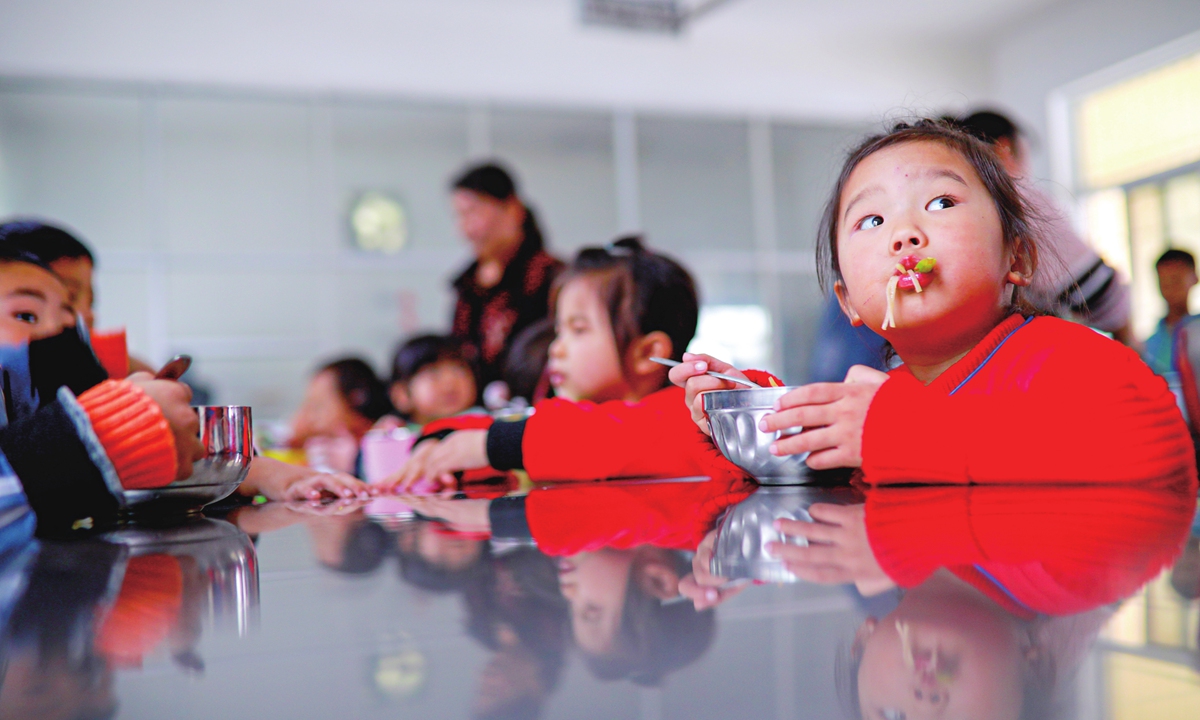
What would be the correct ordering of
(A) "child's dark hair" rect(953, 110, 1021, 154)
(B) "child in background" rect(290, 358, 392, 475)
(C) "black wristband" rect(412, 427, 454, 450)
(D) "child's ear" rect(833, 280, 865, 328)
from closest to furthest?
(D) "child's ear" rect(833, 280, 865, 328), (C) "black wristband" rect(412, 427, 454, 450), (A) "child's dark hair" rect(953, 110, 1021, 154), (B) "child in background" rect(290, 358, 392, 475)

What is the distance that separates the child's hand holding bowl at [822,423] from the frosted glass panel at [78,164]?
14.9 feet

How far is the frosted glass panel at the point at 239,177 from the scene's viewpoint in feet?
14.7

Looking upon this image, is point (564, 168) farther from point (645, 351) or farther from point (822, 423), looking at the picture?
point (822, 423)

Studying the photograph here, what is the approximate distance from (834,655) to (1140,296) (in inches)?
224

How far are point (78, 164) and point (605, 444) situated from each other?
14.5 feet

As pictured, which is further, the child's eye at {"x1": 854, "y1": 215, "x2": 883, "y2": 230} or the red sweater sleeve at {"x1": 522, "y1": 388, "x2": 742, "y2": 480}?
the red sweater sleeve at {"x1": 522, "y1": 388, "x2": 742, "y2": 480}

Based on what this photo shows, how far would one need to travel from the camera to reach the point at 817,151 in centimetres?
553

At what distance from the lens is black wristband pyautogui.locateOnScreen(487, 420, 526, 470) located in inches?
38.5

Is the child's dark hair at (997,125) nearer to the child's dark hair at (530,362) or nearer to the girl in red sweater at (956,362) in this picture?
the girl in red sweater at (956,362)

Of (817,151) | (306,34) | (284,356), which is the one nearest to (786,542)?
(284,356)

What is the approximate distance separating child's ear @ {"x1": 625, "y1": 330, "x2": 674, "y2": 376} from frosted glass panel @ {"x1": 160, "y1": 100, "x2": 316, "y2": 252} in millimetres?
3605

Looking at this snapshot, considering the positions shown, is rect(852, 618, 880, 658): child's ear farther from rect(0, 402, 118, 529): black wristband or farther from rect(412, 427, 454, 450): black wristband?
rect(412, 427, 454, 450): black wristband

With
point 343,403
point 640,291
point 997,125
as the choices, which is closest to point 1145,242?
point 997,125

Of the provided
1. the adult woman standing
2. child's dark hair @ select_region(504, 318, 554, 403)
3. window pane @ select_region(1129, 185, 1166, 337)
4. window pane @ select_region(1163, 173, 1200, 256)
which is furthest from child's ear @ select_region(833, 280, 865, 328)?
window pane @ select_region(1129, 185, 1166, 337)
